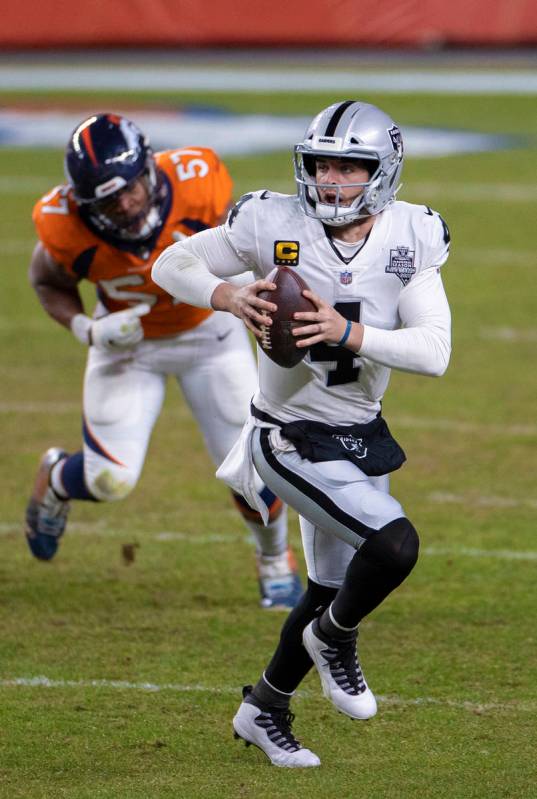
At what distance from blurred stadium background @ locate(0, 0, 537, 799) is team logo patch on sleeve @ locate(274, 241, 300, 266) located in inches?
48.4

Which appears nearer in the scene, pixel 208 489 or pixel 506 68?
pixel 208 489

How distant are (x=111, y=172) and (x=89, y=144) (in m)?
0.16

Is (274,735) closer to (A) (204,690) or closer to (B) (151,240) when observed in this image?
(A) (204,690)

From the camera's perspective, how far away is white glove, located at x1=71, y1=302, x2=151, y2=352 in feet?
15.3

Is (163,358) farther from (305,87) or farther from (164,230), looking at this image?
(305,87)

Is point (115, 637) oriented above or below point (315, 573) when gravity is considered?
below

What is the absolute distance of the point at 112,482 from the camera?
473 cm

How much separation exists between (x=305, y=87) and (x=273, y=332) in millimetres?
12758

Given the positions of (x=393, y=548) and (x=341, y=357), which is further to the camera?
(x=341, y=357)

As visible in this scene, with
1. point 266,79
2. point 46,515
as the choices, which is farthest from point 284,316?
point 266,79

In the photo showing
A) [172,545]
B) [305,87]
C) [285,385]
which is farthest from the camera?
[305,87]

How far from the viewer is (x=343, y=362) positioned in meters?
3.45

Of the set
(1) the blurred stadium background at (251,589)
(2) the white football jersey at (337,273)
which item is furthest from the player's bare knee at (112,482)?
(2) the white football jersey at (337,273)

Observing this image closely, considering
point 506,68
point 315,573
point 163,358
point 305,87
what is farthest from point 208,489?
point 506,68
